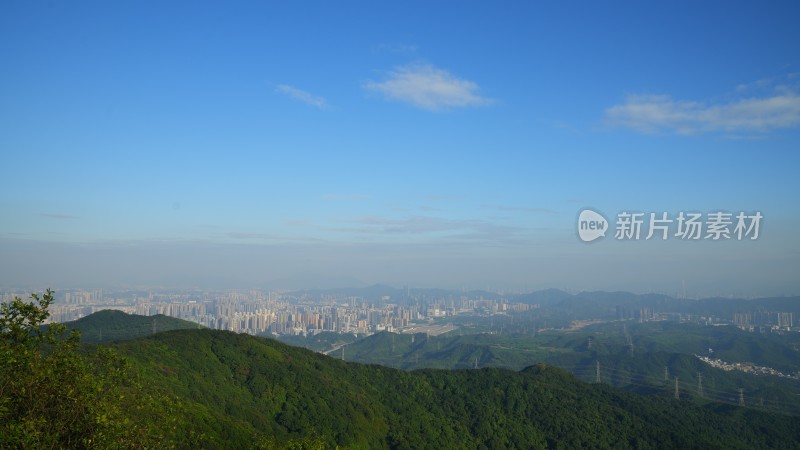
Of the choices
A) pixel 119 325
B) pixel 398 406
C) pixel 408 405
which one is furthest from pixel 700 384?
pixel 119 325

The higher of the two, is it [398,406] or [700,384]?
[398,406]

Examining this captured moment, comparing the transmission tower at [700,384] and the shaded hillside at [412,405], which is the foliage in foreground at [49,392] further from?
the transmission tower at [700,384]

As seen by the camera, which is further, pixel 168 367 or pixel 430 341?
pixel 430 341

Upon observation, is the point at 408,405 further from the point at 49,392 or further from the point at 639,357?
the point at 639,357

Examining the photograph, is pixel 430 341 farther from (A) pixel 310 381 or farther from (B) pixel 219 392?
(B) pixel 219 392

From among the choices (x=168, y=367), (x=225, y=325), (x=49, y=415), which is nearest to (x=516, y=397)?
(x=168, y=367)

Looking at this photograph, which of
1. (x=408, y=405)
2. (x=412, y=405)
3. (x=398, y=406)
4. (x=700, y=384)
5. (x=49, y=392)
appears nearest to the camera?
(x=49, y=392)
